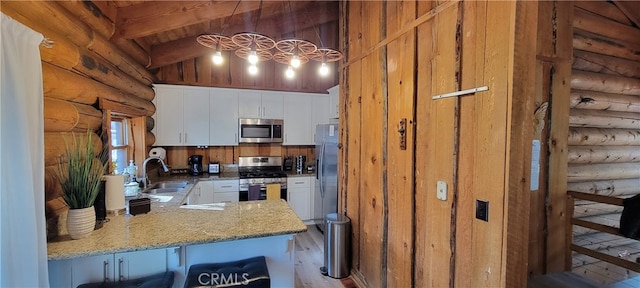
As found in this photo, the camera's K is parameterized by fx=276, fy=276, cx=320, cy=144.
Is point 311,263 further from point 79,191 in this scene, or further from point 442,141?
point 79,191

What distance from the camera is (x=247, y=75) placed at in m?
4.79

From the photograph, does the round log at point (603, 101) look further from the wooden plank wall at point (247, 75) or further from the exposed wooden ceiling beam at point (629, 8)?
the wooden plank wall at point (247, 75)

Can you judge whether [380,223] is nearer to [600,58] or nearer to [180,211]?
[180,211]

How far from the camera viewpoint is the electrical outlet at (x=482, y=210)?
145 cm

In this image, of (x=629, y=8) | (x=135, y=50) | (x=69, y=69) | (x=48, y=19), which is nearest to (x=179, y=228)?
(x=69, y=69)

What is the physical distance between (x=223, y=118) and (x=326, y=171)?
74.5 inches

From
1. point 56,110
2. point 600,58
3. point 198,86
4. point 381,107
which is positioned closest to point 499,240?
point 381,107

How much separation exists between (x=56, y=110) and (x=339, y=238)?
2.57 metres

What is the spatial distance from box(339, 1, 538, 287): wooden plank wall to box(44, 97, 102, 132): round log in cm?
235

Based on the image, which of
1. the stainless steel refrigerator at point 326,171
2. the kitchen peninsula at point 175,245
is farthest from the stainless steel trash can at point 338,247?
the kitchen peninsula at point 175,245

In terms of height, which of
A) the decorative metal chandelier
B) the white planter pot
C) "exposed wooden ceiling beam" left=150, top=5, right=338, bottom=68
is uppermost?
"exposed wooden ceiling beam" left=150, top=5, right=338, bottom=68

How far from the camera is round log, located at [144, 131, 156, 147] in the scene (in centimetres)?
390

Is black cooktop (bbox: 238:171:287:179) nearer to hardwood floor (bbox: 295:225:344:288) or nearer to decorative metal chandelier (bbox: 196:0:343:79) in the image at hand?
hardwood floor (bbox: 295:225:344:288)

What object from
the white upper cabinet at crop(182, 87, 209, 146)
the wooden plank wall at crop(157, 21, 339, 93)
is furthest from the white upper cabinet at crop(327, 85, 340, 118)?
the white upper cabinet at crop(182, 87, 209, 146)
